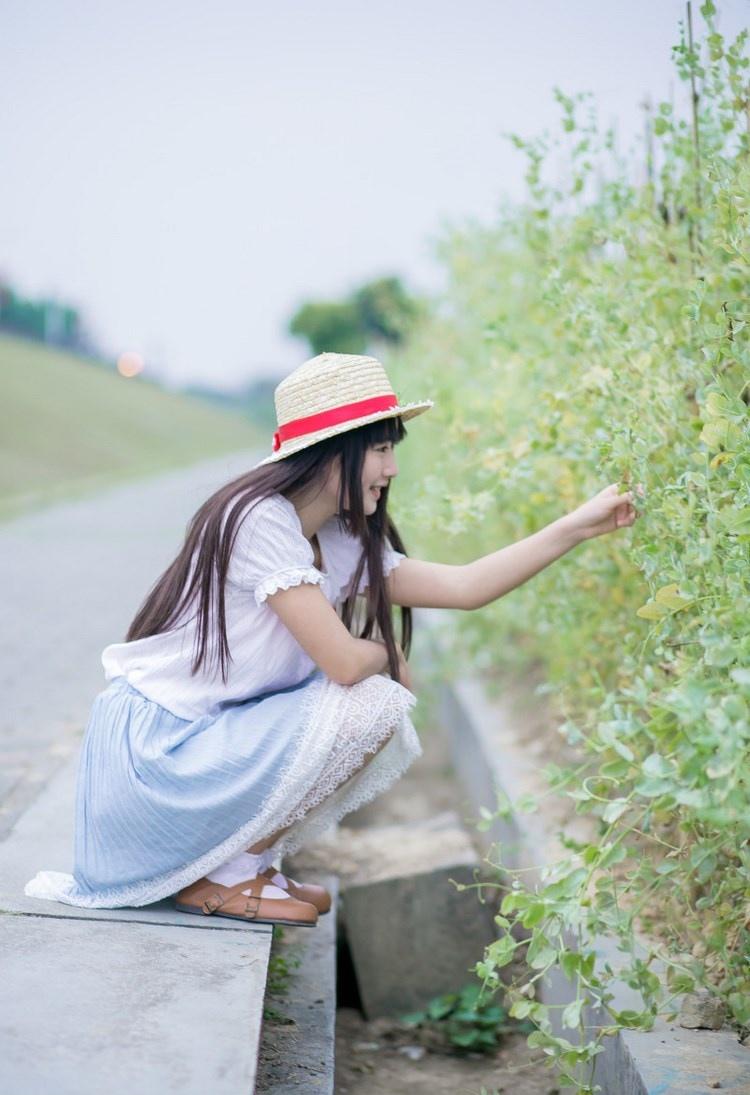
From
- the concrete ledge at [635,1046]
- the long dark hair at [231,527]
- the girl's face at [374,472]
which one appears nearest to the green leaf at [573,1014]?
the concrete ledge at [635,1046]

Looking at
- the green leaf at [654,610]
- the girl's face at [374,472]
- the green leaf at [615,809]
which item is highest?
the girl's face at [374,472]

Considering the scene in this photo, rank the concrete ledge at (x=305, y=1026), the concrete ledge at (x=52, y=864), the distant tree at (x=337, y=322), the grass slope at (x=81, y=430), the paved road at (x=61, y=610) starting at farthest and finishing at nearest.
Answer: the distant tree at (x=337, y=322)
the grass slope at (x=81, y=430)
the paved road at (x=61, y=610)
the concrete ledge at (x=52, y=864)
the concrete ledge at (x=305, y=1026)

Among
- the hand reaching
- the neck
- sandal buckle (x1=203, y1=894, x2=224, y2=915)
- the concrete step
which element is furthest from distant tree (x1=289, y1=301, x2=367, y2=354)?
the concrete step

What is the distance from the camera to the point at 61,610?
8164mm

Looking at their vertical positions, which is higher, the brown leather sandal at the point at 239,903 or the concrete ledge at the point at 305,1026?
the brown leather sandal at the point at 239,903

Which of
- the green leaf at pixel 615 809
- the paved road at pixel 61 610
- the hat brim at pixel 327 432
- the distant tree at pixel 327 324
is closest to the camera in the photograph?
the green leaf at pixel 615 809

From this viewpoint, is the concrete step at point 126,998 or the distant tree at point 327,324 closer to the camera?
the concrete step at point 126,998

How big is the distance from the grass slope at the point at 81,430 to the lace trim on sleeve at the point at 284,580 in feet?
45.6

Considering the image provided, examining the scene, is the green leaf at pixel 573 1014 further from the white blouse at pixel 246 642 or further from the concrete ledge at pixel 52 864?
the white blouse at pixel 246 642

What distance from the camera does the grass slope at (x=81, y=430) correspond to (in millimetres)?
24266

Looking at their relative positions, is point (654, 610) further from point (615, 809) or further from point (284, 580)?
point (284, 580)

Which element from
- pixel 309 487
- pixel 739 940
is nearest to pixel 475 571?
pixel 309 487

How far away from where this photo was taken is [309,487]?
2.76m

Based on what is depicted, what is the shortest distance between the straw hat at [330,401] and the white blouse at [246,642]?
0.15 meters
